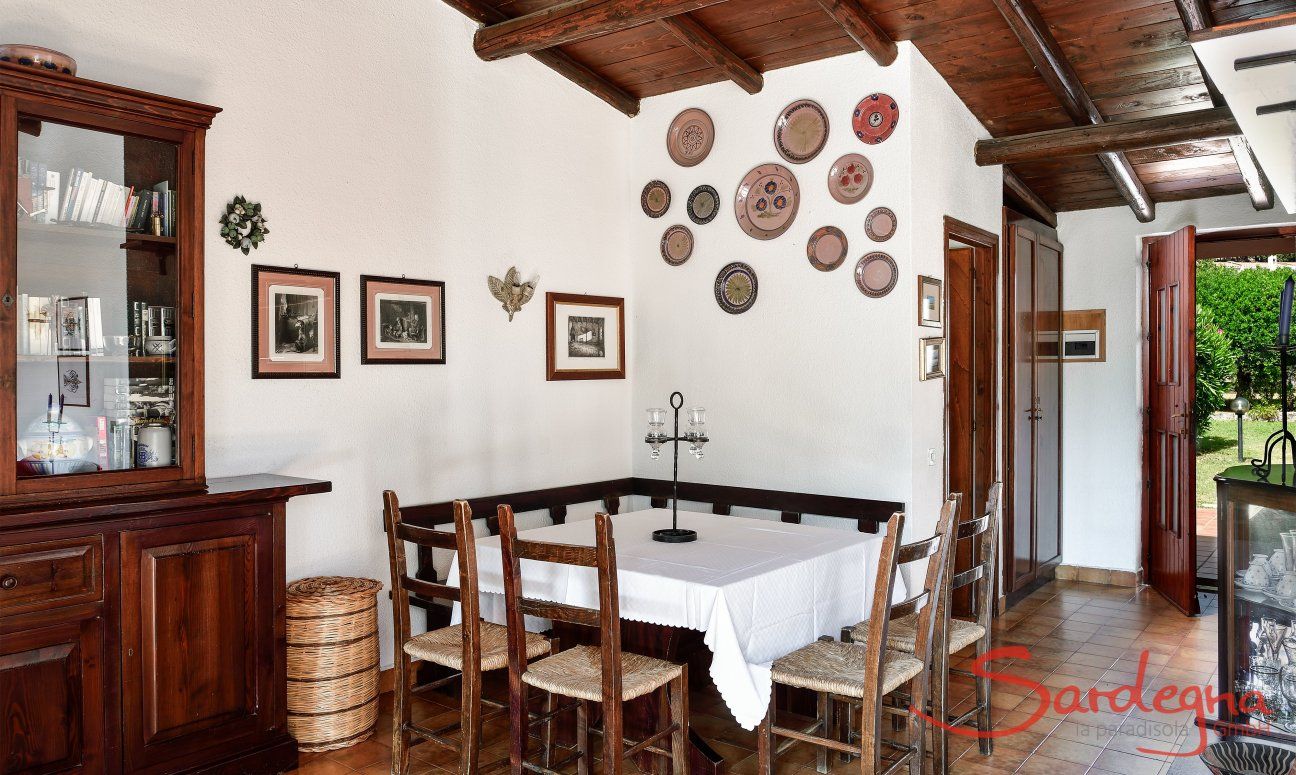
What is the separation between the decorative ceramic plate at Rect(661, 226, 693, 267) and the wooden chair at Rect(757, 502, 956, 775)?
8.70 ft

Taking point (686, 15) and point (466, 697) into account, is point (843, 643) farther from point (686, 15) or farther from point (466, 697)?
point (686, 15)

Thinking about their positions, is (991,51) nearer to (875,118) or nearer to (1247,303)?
(875,118)

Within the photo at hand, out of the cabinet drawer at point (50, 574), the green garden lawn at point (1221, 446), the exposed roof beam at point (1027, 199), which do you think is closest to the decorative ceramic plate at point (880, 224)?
the exposed roof beam at point (1027, 199)

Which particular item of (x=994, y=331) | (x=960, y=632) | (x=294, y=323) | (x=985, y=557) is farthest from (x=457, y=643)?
(x=994, y=331)

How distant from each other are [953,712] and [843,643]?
1.02m

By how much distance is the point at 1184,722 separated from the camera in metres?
3.83

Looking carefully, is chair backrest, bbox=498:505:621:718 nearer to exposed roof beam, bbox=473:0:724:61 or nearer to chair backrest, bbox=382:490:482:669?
chair backrest, bbox=382:490:482:669

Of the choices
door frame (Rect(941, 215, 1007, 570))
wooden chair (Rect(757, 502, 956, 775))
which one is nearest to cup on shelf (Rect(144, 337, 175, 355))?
wooden chair (Rect(757, 502, 956, 775))

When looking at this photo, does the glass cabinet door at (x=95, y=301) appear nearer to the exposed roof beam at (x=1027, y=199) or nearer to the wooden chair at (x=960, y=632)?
the wooden chair at (x=960, y=632)

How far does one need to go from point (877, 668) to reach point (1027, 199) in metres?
4.27

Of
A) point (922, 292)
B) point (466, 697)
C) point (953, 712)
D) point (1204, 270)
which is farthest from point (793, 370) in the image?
point (1204, 270)

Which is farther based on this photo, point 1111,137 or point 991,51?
point 1111,137

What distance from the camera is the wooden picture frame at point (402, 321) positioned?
13.6 ft

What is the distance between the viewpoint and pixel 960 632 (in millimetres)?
3404
